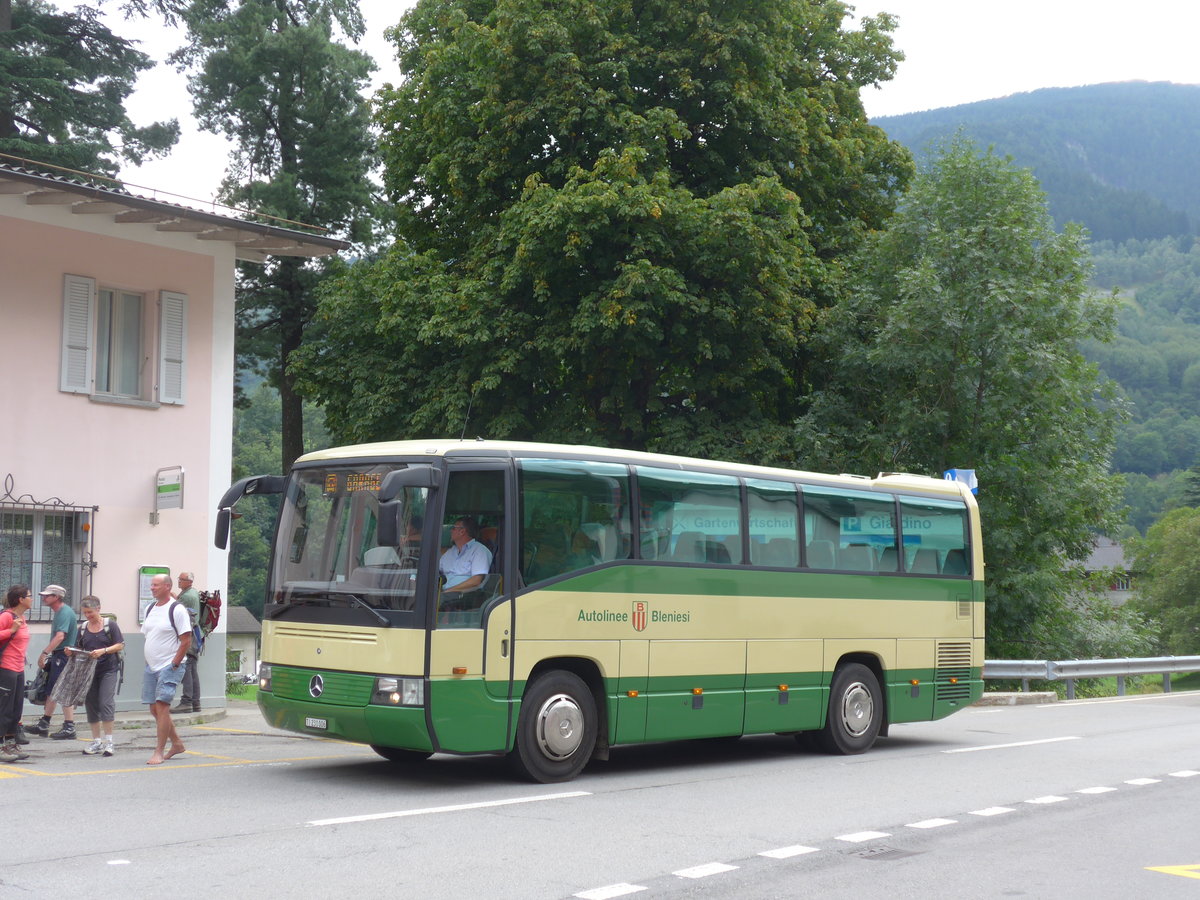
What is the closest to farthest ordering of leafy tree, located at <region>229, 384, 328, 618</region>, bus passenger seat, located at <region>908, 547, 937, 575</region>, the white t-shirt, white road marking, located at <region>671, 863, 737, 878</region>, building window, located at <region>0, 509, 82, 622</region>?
white road marking, located at <region>671, 863, 737, 878</region>
the white t-shirt
bus passenger seat, located at <region>908, 547, 937, 575</region>
building window, located at <region>0, 509, 82, 622</region>
leafy tree, located at <region>229, 384, 328, 618</region>

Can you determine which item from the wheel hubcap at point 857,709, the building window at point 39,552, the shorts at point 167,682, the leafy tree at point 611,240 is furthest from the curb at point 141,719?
the leafy tree at point 611,240

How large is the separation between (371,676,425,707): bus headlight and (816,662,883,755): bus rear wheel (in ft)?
18.3

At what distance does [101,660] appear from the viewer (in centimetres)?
1320

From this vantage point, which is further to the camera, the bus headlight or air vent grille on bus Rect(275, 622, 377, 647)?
air vent grille on bus Rect(275, 622, 377, 647)

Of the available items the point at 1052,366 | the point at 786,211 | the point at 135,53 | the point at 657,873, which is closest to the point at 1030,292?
the point at 1052,366

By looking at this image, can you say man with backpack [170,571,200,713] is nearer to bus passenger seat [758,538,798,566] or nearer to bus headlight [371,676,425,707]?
bus headlight [371,676,425,707]

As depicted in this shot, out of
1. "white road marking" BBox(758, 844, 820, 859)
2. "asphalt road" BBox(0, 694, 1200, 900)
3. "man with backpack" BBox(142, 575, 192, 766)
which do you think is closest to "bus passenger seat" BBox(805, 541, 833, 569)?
"asphalt road" BBox(0, 694, 1200, 900)

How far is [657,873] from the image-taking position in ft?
25.8

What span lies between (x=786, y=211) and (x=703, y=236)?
188 cm

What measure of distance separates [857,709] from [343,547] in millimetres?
6571

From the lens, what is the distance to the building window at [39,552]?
17.2 metres

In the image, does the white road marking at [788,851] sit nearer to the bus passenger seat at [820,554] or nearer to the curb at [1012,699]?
the bus passenger seat at [820,554]

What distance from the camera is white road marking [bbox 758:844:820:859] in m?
8.48

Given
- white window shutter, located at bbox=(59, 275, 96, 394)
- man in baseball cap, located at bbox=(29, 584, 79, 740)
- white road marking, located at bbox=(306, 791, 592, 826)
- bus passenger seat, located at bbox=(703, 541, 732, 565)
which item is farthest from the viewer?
white window shutter, located at bbox=(59, 275, 96, 394)
